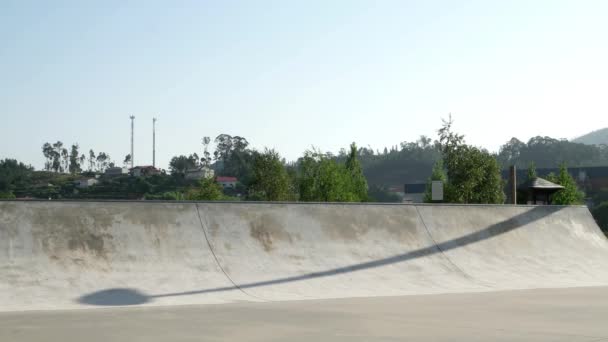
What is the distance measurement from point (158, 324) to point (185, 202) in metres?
5.23

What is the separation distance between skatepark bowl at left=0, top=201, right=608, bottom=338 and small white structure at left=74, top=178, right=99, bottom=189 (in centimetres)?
16584

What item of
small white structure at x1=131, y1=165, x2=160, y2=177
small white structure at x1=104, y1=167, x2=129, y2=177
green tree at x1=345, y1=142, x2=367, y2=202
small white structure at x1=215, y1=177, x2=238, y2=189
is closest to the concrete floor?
green tree at x1=345, y1=142, x2=367, y2=202

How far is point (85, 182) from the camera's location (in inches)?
6855

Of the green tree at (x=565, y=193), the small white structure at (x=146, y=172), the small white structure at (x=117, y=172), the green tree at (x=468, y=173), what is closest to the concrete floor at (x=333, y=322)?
the green tree at (x=468, y=173)

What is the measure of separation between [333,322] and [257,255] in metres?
4.48

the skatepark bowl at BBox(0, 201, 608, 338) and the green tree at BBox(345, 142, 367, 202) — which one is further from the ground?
the green tree at BBox(345, 142, 367, 202)

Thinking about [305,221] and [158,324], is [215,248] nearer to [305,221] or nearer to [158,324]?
[305,221]

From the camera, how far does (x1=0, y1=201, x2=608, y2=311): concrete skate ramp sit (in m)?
10.4

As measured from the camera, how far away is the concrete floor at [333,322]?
23.6 feet

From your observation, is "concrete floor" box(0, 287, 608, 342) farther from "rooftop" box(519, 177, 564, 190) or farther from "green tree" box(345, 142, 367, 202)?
"green tree" box(345, 142, 367, 202)

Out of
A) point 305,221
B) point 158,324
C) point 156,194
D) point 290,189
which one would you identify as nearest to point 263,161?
point 290,189

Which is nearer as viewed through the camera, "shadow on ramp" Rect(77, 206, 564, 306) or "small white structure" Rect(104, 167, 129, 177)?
"shadow on ramp" Rect(77, 206, 564, 306)

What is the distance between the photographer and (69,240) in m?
11.2

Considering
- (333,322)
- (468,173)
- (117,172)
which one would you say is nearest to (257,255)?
(333,322)
